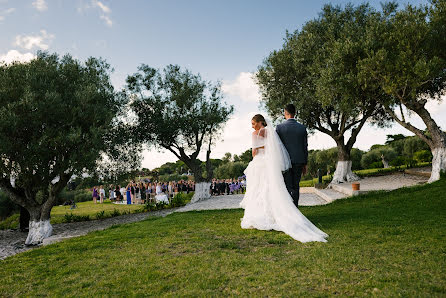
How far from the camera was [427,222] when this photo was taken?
7273mm

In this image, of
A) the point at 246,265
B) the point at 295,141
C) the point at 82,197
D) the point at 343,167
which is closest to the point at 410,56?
the point at 343,167

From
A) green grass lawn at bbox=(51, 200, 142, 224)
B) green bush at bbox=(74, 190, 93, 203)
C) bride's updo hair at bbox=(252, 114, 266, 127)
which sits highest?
bride's updo hair at bbox=(252, 114, 266, 127)

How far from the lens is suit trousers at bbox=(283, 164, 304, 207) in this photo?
24.9ft

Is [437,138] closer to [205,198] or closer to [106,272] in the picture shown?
[205,198]

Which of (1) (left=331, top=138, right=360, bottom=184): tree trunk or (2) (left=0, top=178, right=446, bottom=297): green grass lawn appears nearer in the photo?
(2) (left=0, top=178, right=446, bottom=297): green grass lawn

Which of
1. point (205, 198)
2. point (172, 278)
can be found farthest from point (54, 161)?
point (172, 278)

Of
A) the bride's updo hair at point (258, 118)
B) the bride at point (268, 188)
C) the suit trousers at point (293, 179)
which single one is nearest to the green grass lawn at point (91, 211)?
the bride at point (268, 188)

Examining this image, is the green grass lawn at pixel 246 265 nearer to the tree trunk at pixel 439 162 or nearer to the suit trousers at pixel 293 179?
the suit trousers at pixel 293 179

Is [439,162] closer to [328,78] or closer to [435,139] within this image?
[435,139]

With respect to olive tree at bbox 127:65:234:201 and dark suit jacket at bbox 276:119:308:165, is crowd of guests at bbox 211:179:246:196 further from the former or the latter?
dark suit jacket at bbox 276:119:308:165

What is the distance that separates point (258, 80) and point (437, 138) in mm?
12269

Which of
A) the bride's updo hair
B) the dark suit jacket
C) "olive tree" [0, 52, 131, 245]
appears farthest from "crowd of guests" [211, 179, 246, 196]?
the bride's updo hair

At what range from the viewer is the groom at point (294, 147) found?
749cm

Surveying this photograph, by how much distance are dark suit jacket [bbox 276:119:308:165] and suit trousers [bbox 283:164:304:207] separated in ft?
0.60
